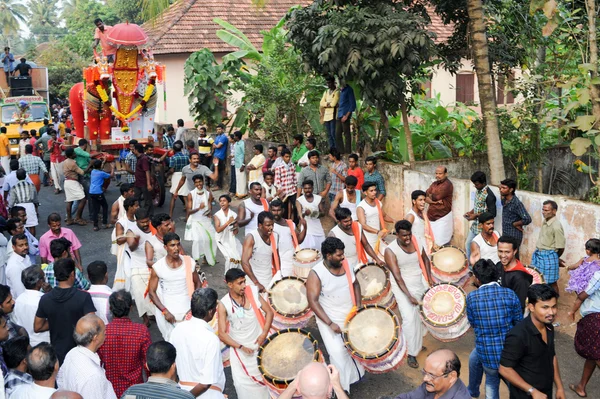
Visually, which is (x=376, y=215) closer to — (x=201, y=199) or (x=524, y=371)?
(x=201, y=199)

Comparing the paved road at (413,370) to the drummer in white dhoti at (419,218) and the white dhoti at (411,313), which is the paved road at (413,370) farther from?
the drummer in white dhoti at (419,218)

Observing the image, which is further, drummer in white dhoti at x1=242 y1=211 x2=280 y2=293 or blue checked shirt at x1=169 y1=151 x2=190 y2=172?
blue checked shirt at x1=169 y1=151 x2=190 y2=172

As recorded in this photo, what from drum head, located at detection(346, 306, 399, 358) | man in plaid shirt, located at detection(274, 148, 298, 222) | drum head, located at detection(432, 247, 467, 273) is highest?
man in plaid shirt, located at detection(274, 148, 298, 222)

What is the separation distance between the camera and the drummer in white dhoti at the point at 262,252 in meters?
8.23

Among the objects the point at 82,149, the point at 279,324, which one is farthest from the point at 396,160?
the point at 279,324

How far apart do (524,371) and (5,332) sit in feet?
12.9

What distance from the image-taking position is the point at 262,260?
8.45 m

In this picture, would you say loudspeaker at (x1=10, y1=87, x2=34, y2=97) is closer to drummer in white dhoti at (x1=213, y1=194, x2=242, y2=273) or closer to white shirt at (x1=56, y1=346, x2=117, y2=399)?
drummer in white dhoti at (x1=213, y1=194, x2=242, y2=273)

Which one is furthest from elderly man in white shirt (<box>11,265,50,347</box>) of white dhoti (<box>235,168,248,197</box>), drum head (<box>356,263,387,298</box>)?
white dhoti (<box>235,168,248,197</box>)

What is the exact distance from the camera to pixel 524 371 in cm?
530

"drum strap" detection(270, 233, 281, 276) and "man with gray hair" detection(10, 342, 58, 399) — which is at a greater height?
"drum strap" detection(270, 233, 281, 276)

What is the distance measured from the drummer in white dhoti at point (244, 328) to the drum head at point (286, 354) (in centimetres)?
12

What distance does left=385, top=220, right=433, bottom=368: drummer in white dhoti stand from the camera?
7832mm

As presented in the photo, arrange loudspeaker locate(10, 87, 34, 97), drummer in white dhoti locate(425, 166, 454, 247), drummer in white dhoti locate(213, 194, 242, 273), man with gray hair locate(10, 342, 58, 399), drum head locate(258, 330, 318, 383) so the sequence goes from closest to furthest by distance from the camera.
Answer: man with gray hair locate(10, 342, 58, 399), drum head locate(258, 330, 318, 383), drummer in white dhoti locate(213, 194, 242, 273), drummer in white dhoti locate(425, 166, 454, 247), loudspeaker locate(10, 87, 34, 97)
